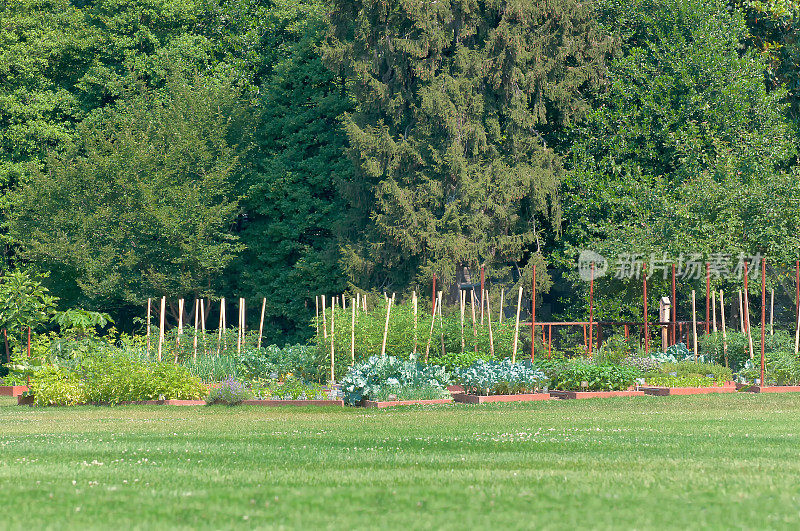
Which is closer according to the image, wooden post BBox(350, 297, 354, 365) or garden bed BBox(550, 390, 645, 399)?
garden bed BBox(550, 390, 645, 399)

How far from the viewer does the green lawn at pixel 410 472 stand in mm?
6637

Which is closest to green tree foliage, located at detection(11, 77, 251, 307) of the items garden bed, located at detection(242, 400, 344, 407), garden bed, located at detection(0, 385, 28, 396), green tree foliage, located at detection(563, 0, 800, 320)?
garden bed, located at detection(0, 385, 28, 396)

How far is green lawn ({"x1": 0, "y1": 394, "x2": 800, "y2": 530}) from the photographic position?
21.8 ft

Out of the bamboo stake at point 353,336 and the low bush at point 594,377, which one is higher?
the bamboo stake at point 353,336

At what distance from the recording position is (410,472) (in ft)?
28.5

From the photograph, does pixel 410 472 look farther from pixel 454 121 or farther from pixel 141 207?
pixel 141 207

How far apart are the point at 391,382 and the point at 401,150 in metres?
13.9

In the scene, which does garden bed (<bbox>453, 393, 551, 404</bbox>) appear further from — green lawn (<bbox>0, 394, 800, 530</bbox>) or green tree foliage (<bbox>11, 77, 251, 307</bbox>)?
green tree foliage (<bbox>11, 77, 251, 307</bbox>)

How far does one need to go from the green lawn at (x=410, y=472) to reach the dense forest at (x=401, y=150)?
14.6 metres

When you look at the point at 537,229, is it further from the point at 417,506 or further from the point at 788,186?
the point at 417,506

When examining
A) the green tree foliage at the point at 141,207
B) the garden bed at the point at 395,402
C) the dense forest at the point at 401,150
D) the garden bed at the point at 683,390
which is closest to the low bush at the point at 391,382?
the garden bed at the point at 395,402

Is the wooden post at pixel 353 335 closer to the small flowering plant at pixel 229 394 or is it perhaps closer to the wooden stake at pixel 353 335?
the wooden stake at pixel 353 335

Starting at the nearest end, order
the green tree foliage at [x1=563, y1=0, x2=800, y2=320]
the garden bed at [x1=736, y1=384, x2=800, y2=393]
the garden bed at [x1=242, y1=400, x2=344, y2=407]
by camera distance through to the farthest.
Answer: the garden bed at [x1=242, y1=400, x2=344, y2=407] < the garden bed at [x1=736, y1=384, x2=800, y2=393] < the green tree foliage at [x1=563, y1=0, x2=800, y2=320]

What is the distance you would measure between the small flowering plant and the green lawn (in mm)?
3181
